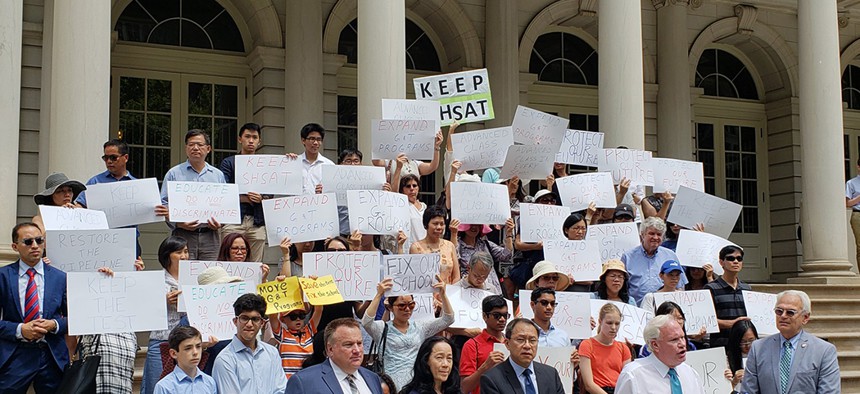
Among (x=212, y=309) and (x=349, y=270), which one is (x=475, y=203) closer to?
(x=349, y=270)

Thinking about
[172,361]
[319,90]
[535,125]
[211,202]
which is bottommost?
[172,361]

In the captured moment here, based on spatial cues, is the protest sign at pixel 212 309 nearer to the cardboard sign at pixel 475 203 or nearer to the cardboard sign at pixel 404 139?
the cardboard sign at pixel 475 203

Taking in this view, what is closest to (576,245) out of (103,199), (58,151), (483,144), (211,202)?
(483,144)

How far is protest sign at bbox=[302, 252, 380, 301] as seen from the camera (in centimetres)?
827

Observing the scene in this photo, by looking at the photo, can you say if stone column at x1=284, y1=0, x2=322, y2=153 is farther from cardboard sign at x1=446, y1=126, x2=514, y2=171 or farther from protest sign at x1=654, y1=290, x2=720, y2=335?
protest sign at x1=654, y1=290, x2=720, y2=335

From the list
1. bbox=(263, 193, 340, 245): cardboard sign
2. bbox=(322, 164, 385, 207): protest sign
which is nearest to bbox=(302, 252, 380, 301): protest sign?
bbox=(263, 193, 340, 245): cardboard sign

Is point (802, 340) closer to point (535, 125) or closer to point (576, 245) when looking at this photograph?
point (576, 245)

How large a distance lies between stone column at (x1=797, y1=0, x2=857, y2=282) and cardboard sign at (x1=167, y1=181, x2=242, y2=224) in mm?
8868

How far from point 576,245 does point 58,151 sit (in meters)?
5.09

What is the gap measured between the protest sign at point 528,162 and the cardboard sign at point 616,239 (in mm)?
1027

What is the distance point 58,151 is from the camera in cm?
1056

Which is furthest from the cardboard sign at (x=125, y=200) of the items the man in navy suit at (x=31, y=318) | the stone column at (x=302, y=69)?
the stone column at (x=302, y=69)

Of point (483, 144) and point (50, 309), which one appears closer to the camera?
point (50, 309)

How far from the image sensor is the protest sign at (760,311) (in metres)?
9.45
